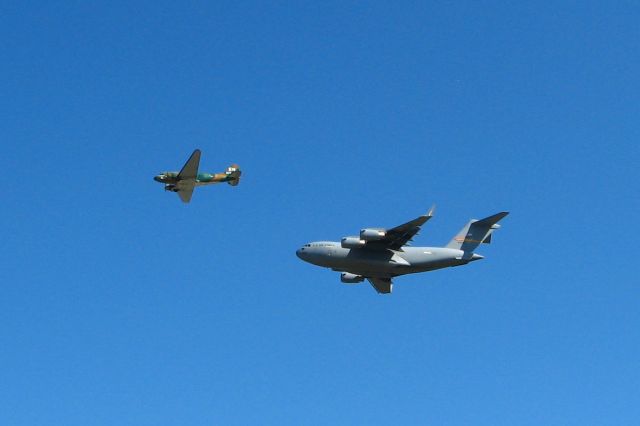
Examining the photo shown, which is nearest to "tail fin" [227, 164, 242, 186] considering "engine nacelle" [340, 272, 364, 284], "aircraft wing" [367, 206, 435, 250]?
"engine nacelle" [340, 272, 364, 284]

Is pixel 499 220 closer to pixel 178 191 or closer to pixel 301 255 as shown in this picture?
pixel 301 255

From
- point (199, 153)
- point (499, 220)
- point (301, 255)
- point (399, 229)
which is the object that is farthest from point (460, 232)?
point (199, 153)

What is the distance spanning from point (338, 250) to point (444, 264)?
7.58 metres

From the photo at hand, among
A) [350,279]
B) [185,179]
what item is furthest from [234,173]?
[350,279]

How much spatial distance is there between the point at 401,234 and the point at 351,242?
3440 mm

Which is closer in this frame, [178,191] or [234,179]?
[178,191]

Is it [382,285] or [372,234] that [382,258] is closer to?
[372,234]

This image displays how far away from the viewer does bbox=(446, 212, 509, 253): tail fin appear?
56.3 meters

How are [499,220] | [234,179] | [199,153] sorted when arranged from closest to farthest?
[499,220] < [199,153] < [234,179]

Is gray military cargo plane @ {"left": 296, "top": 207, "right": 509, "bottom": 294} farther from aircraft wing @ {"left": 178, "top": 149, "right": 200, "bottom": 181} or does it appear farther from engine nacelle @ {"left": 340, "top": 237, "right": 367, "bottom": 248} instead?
aircraft wing @ {"left": 178, "top": 149, "right": 200, "bottom": 181}

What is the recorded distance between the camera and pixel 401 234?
5291 centimetres

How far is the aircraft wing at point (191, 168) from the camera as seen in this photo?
207 feet

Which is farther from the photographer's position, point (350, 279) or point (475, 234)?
point (350, 279)

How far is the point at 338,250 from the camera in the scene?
54.0 meters
